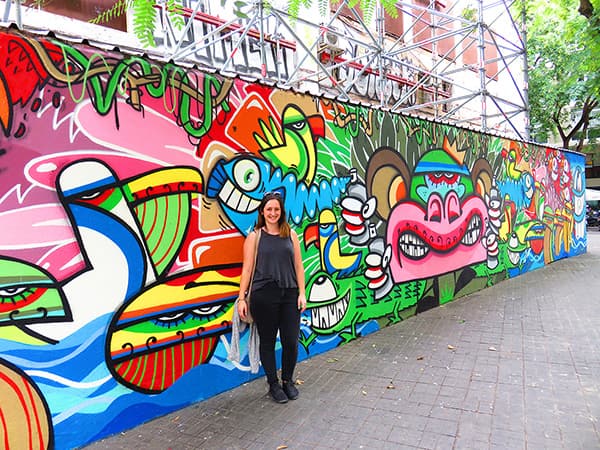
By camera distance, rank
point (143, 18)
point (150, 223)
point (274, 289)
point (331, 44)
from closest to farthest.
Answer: point (143, 18)
point (150, 223)
point (274, 289)
point (331, 44)

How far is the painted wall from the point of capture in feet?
8.88

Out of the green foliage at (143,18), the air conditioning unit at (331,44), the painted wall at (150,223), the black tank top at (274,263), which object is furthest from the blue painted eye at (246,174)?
the air conditioning unit at (331,44)

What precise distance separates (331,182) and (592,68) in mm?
2772

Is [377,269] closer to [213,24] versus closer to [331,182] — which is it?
[331,182]

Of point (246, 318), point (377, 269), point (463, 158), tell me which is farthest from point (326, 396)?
point (463, 158)

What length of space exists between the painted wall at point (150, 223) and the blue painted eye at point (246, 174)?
0.01 meters

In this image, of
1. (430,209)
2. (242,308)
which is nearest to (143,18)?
(242,308)

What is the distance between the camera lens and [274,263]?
11.7ft

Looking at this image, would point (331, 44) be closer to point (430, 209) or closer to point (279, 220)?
point (430, 209)

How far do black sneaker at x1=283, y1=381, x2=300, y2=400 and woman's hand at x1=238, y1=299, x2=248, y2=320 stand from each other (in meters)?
0.68

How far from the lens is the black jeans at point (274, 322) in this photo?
140 inches

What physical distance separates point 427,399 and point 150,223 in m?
2.65

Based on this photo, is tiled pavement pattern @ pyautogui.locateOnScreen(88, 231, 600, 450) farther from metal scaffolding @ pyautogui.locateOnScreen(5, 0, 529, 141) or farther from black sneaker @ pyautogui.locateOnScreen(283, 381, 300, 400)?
metal scaffolding @ pyautogui.locateOnScreen(5, 0, 529, 141)

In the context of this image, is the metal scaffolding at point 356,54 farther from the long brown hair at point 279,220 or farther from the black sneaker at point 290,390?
the black sneaker at point 290,390
